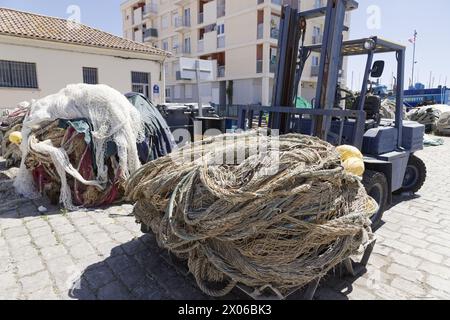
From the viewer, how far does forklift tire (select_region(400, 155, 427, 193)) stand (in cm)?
590

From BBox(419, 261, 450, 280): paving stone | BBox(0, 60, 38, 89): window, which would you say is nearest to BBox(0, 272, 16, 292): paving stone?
BBox(419, 261, 450, 280): paving stone

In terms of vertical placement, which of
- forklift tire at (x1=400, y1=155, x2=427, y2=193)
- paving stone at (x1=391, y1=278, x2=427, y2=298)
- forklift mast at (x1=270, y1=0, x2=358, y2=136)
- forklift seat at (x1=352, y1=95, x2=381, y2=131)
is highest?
forklift mast at (x1=270, y1=0, x2=358, y2=136)

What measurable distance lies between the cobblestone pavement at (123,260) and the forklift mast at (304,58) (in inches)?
69.5

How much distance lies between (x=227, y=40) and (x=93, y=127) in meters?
26.3

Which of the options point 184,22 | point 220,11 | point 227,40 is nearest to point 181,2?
point 184,22

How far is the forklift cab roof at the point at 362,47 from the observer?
14.2 ft

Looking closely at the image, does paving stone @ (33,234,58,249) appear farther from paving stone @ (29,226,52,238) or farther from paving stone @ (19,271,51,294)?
paving stone @ (19,271,51,294)

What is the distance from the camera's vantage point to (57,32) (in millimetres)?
15359

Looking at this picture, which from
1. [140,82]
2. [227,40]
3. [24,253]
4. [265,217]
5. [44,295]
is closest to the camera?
[265,217]

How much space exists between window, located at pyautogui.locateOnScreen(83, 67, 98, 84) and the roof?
126 centimetres

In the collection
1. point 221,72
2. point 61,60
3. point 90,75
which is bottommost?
point 90,75

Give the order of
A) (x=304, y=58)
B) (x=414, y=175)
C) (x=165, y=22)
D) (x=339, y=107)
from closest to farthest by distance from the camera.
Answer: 1. (x=339, y=107)
2. (x=304, y=58)
3. (x=414, y=175)
4. (x=165, y=22)

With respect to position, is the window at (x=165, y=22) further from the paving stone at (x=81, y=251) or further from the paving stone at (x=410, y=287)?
the paving stone at (x=410, y=287)

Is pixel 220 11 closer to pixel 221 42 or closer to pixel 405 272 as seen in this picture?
pixel 221 42
